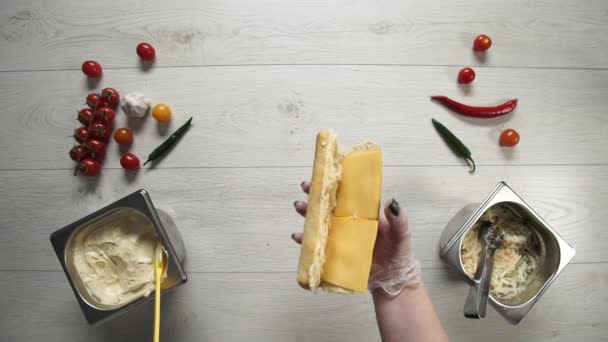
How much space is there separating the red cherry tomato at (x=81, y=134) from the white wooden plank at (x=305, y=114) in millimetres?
121

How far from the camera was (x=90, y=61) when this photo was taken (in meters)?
1.65

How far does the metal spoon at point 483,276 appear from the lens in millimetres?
1225

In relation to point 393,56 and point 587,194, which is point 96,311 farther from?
point 587,194

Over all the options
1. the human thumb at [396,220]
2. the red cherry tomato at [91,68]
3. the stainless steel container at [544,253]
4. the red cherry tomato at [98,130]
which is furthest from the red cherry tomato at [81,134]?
the stainless steel container at [544,253]

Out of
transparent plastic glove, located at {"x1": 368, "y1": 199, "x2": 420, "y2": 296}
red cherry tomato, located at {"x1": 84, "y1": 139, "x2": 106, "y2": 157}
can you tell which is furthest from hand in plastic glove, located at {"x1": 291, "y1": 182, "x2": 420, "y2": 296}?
red cherry tomato, located at {"x1": 84, "y1": 139, "x2": 106, "y2": 157}

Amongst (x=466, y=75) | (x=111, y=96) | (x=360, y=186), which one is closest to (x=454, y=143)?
(x=466, y=75)

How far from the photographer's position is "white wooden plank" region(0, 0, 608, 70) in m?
1.70

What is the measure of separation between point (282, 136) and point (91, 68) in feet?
3.22

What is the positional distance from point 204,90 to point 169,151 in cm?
35

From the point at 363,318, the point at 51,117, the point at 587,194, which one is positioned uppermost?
the point at 587,194

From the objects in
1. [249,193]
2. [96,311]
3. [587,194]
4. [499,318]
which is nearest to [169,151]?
[249,193]

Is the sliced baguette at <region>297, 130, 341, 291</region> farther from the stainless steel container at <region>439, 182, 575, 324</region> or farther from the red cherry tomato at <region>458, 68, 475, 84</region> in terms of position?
the red cherry tomato at <region>458, 68, 475, 84</region>

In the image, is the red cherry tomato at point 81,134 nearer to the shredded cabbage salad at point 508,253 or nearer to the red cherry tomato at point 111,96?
the red cherry tomato at point 111,96

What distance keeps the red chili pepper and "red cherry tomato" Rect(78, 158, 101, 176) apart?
167cm
